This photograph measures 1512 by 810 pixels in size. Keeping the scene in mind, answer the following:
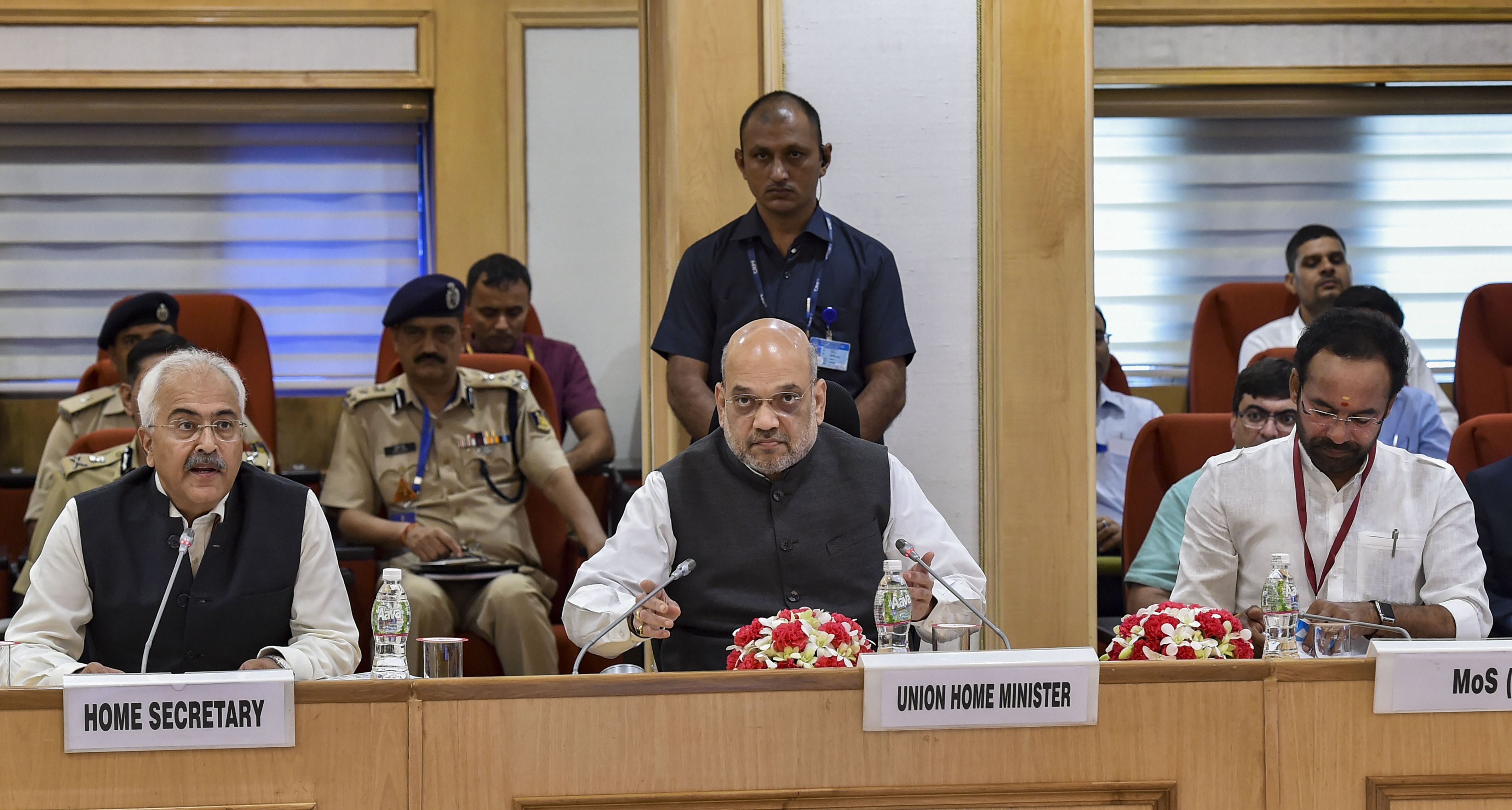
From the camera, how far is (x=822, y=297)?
2969 mm

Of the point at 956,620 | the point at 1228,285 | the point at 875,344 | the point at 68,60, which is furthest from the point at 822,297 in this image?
the point at 68,60

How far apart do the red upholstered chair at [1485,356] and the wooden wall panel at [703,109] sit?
2.37 m

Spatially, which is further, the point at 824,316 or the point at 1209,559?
the point at 824,316

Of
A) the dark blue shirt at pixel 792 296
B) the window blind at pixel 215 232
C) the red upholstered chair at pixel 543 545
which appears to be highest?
the window blind at pixel 215 232

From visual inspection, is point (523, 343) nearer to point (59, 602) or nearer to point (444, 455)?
point (444, 455)

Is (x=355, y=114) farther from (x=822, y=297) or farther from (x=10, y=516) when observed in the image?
(x=822, y=297)

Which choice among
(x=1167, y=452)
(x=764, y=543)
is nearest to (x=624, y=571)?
(x=764, y=543)

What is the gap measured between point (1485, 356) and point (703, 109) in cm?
256

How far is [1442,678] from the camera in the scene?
171 centimetres

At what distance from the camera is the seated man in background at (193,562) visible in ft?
7.39

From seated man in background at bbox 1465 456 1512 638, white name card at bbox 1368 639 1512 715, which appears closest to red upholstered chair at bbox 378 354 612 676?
seated man in background at bbox 1465 456 1512 638

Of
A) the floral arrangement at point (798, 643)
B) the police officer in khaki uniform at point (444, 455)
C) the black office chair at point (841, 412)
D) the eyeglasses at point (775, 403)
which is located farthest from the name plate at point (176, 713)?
the police officer in khaki uniform at point (444, 455)

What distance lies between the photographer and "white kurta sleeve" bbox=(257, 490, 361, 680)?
2.30 metres

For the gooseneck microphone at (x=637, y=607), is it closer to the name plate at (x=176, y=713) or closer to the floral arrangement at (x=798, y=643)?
the floral arrangement at (x=798, y=643)
